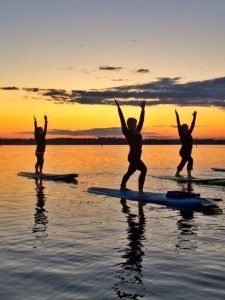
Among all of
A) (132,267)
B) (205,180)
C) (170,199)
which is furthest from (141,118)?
(205,180)

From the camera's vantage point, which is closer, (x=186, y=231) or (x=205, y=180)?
(x=186, y=231)

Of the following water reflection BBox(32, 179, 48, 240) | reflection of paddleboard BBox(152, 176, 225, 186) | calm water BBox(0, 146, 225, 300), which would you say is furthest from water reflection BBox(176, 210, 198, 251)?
reflection of paddleboard BBox(152, 176, 225, 186)

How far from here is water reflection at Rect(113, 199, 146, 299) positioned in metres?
6.82

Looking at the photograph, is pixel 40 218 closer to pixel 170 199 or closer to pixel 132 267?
pixel 170 199

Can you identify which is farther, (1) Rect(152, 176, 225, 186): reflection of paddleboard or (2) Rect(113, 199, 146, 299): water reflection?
(1) Rect(152, 176, 225, 186): reflection of paddleboard

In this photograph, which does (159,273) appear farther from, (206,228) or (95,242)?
(206,228)

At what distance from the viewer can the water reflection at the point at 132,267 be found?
22.4 ft

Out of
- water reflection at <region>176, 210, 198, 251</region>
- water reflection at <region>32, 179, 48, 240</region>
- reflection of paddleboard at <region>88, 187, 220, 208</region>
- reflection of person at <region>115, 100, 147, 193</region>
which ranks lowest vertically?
water reflection at <region>32, 179, 48, 240</region>

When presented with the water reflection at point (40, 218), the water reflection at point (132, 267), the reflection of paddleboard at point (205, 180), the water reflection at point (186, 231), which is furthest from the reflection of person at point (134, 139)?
the reflection of paddleboard at point (205, 180)

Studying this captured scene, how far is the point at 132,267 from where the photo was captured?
809cm

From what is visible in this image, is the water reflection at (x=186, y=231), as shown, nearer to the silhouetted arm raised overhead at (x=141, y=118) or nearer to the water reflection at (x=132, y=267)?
the water reflection at (x=132, y=267)

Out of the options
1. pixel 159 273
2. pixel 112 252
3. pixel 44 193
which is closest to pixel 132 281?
pixel 159 273

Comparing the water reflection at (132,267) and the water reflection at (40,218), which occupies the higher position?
the water reflection at (132,267)

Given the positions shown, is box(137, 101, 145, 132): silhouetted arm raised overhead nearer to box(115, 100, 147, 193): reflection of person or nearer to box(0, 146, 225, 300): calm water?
box(115, 100, 147, 193): reflection of person
